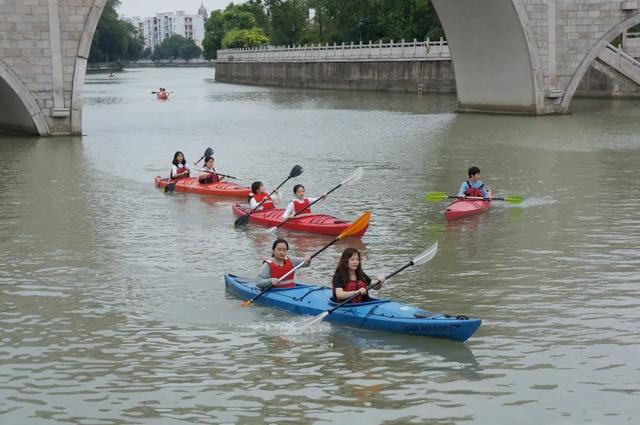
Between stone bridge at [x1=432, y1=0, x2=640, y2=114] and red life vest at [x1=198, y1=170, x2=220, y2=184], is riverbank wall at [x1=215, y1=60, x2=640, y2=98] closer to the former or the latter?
stone bridge at [x1=432, y1=0, x2=640, y2=114]

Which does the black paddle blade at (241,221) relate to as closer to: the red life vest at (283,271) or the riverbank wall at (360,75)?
the red life vest at (283,271)

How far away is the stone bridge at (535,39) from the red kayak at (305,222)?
18841mm

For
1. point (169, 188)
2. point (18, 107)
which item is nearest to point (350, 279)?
point (169, 188)

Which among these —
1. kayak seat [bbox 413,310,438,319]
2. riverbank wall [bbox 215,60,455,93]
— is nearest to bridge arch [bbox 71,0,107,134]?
kayak seat [bbox 413,310,438,319]

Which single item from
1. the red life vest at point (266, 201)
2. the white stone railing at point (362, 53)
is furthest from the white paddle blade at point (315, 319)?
the white stone railing at point (362, 53)

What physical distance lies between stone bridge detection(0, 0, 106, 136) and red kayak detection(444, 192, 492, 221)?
14.8 m

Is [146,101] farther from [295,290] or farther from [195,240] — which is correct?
[295,290]

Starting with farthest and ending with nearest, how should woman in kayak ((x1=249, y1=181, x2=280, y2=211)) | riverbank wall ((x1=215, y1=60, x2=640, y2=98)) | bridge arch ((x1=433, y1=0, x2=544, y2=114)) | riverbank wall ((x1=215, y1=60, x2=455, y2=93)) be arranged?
riverbank wall ((x1=215, y1=60, x2=455, y2=93))
riverbank wall ((x1=215, y1=60, x2=640, y2=98))
bridge arch ((x1=433, y1=0, x2=544, y2=114))
woman in kayak ((x1=249, y1=181, x2=280, y2=211))

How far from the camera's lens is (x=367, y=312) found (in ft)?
32.4

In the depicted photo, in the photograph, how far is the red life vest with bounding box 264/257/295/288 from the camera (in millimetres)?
11141

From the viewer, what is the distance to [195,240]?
48.0ft

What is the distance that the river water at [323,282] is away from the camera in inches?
322

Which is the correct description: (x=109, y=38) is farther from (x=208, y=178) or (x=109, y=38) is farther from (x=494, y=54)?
(x=208, y=178)

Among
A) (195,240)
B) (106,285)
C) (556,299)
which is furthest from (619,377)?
(195,240)
